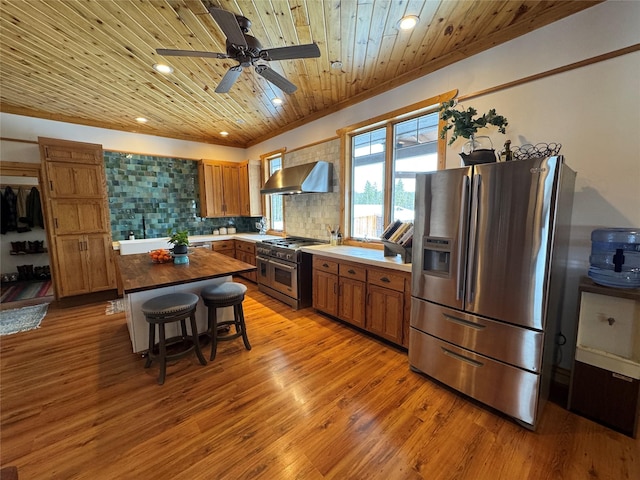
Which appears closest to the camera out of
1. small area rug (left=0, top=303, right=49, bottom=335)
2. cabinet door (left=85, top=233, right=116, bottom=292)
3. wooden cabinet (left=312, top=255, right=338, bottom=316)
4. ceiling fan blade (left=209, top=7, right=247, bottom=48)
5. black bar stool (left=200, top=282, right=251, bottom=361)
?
ceiling fan blade (left=209, top=7, right=247, bottom=48)

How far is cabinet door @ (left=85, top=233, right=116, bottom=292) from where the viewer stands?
4055mm

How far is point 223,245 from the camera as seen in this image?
541cm

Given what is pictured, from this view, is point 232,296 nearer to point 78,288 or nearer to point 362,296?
point 362,296

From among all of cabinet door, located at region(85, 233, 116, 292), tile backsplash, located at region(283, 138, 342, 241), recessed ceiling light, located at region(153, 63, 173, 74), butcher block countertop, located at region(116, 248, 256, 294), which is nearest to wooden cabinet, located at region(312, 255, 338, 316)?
tile backsplash, located at region(283, 138, 342, 241)

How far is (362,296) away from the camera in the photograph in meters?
2.90

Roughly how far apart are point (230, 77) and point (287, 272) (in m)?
2.48

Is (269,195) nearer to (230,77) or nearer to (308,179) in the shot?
(308,179)

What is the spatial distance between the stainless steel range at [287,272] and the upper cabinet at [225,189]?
185 centimetres

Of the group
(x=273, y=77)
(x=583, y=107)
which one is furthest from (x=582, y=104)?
(x=273, y=77)

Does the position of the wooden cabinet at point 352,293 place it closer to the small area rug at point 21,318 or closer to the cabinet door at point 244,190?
the cabinet door at point 244,190

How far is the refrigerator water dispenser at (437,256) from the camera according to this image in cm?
199

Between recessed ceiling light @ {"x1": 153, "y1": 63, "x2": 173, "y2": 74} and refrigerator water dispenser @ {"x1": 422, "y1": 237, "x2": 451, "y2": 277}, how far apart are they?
10.3 feet

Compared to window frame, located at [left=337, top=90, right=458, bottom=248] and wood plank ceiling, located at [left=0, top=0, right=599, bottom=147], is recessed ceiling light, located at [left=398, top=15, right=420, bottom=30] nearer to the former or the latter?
wood plank ceiling, located at [left=0, top=0, right=599, bottom=147]

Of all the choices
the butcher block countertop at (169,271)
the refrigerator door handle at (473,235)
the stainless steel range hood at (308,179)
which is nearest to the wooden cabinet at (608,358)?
the refrigerator door handle at (473,235)
